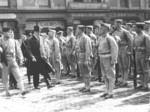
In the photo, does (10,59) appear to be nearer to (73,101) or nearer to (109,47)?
(73,101)

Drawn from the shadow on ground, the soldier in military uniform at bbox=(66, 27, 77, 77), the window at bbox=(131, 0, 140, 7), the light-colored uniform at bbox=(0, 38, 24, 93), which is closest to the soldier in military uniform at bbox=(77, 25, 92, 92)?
the shadow on ground

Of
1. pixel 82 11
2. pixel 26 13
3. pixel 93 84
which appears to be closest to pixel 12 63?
pixel 93 84

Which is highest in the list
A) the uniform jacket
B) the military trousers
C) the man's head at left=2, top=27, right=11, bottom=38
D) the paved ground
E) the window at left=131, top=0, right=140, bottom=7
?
the window at left=131, top=0, right=140, bottom=7

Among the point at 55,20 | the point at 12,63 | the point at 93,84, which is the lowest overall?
the point at 93,84

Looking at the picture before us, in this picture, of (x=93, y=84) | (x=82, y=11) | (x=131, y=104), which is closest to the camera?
(x=131, y=104)

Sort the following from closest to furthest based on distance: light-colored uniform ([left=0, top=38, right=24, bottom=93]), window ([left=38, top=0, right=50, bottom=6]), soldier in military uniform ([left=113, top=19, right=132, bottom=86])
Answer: light-colored uniform ([left=0, top=38, right=24, bottom=93]) < soldier in military uniform ([left=113, top=19, right=132, bottom=86]) < window ([left=38, top=0, right=50, bottom=6])

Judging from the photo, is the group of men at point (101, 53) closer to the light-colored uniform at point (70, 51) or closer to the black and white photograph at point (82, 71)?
the black and white photograph at point (82, 71)

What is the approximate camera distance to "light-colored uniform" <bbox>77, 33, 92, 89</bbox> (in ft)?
32.5

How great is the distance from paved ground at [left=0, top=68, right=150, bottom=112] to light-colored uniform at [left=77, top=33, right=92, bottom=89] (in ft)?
1.75

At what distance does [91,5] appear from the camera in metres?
27.9

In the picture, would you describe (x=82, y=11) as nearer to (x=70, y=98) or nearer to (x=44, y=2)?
(x=44, y=2)

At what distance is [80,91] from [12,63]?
93.8 inches

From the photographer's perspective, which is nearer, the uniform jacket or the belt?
the uniform jacket

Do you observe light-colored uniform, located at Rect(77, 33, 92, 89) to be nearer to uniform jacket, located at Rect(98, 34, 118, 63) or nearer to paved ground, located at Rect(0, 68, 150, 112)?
paved ground, located at Rect(0, 68, 150, 112)
